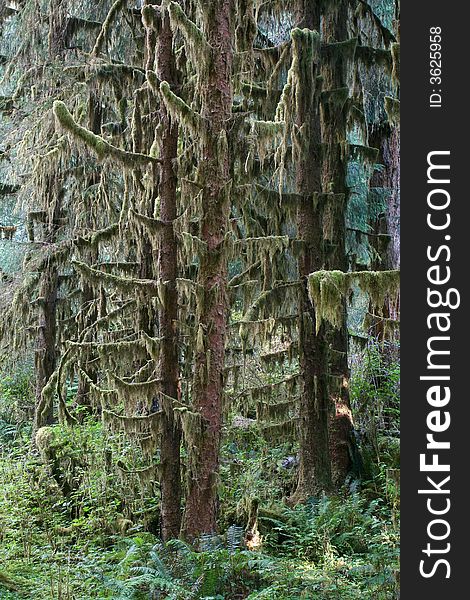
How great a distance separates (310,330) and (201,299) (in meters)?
2.85

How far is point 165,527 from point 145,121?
5431mm

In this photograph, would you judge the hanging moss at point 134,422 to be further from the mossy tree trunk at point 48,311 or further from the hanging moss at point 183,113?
the mossy tree trunk at point 48,311

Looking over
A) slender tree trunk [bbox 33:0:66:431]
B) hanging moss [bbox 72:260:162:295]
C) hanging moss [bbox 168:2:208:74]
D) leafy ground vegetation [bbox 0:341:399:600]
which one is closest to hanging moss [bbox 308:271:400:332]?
leafy ground vegetation [bbox 0:341:399:600]

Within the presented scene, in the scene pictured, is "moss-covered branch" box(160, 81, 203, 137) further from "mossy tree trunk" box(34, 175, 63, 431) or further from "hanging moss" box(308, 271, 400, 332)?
"mossy tree trunk" box(34, 175, 63, 431)

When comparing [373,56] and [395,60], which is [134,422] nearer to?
[395,60]

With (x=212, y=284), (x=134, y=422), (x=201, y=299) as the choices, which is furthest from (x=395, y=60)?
(x=134, y=422)

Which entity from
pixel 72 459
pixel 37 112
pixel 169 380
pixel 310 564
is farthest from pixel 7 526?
Answer: pixel 37 112

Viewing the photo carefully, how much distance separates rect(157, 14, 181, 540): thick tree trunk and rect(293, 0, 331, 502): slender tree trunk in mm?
2307

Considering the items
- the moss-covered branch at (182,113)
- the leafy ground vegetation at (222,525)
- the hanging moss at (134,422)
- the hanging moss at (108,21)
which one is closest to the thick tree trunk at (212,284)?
the moss-covered branch at (182,113)

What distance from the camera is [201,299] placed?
8664 millimetres

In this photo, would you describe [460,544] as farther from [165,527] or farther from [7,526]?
[7,526]

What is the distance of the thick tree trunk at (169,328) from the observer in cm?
938

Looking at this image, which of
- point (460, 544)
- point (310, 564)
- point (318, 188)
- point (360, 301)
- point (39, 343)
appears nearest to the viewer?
point (460, 544)

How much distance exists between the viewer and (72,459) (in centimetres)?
1203
